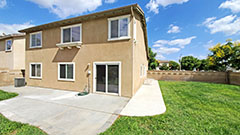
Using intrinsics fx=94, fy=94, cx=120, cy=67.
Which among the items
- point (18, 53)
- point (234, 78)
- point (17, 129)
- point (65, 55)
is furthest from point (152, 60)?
point (17, 129)

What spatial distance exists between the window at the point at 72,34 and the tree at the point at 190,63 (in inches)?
1457

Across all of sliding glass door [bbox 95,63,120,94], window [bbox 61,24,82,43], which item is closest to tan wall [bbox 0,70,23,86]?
window [bbox 61,24,82,43]

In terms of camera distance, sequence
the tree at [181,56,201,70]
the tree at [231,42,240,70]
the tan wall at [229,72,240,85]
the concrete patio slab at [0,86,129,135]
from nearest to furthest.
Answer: the concrete patio slab at [0,86,129,135] → the tan wall at [229,72,240,85] → the tree at [231,42,240,70] → the tree at [181,56,201,70]

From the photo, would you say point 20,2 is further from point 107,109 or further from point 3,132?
point 107,109

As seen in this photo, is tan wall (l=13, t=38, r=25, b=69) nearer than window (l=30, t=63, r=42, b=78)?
No

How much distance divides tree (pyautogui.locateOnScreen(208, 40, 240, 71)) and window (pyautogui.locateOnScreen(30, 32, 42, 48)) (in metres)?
25.8

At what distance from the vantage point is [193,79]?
14.8 m

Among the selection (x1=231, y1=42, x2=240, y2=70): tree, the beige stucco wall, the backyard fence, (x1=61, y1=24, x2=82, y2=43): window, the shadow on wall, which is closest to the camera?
(x1=61, y1=24, x2=82, y2=43): window

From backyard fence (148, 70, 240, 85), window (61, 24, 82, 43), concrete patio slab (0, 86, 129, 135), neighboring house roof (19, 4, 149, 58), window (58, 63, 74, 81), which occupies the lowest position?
concrete patio slab (0, 86, 129, 135)

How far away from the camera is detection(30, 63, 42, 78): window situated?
30.8ft

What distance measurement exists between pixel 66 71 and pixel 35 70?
14.2ft

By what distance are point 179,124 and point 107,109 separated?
9.61 ft

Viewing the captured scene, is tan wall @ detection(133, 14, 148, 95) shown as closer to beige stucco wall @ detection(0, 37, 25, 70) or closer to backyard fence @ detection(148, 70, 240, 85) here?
backyard fence @ detection(148, 70, 240, 85)

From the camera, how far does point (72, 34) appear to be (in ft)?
26.1
